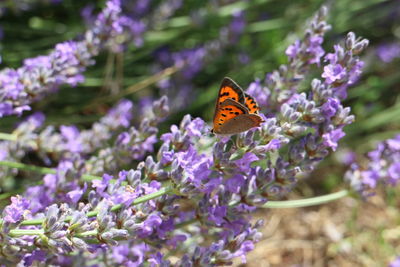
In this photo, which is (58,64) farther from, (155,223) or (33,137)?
(155,223)

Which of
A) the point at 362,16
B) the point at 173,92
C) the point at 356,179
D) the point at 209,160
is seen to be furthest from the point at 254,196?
the point at 362,16

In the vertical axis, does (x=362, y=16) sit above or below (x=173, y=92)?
above

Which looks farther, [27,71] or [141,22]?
[141,22]

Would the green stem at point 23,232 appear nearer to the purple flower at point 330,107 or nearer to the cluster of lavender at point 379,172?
the purple flower at point 330,107

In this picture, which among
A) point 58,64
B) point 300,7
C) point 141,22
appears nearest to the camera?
point 58,64

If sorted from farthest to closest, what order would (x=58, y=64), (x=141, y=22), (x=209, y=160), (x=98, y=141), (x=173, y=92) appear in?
(x=173, y=92), (x=141, y=22), (x=98, y=141), (x=58, y=64), (x=209, y=160)

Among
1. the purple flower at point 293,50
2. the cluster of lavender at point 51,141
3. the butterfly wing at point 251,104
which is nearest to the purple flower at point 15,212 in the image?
the cluster of lavender at point 51,141

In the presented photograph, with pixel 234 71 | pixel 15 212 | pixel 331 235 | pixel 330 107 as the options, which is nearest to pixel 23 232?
pixel 15 212

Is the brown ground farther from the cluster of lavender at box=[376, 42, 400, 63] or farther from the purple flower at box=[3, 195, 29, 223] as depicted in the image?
the purple flower at box=[3, 195, 29, 223]
